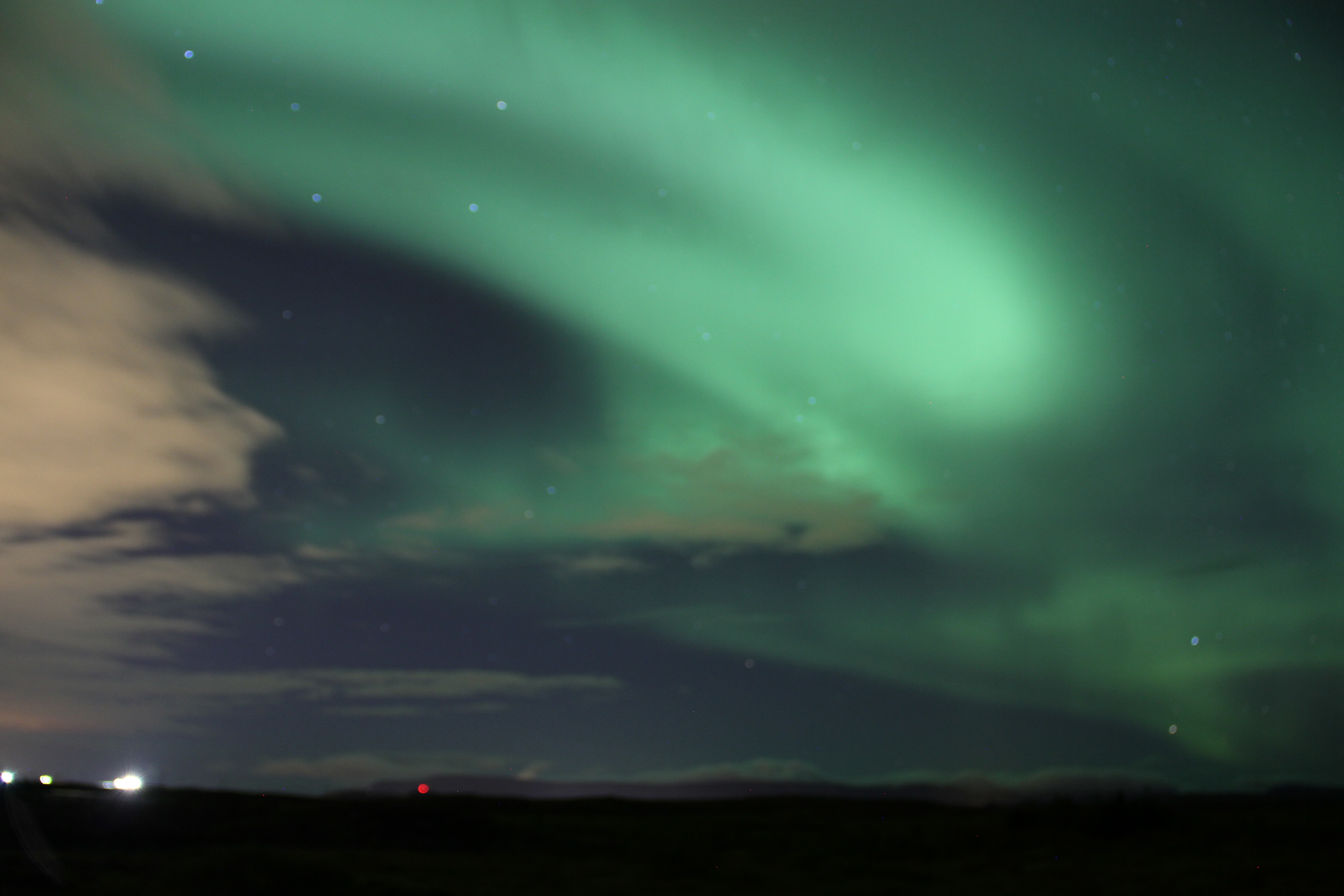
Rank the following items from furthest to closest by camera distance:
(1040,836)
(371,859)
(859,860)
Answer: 1. (1040,836)
2. (859,860)
3. (371,859)

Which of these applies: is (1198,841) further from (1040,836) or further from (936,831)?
(936,831)

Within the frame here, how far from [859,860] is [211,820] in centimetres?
2402

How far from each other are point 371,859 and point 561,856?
6.79 metres

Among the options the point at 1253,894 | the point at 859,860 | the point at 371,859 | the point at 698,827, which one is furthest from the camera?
the point at 698,827

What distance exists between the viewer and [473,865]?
29.6m

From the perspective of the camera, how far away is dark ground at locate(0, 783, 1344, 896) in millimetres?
24484

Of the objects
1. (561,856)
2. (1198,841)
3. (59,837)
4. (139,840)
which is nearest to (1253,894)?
(1198,841)

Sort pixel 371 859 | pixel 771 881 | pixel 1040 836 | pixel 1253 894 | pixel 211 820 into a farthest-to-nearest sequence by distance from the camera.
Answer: pixel 1040 836
pixel 211 820
pixel 371 859
pixel 771 881
pixel 1253 894

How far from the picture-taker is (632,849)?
34.4 metres

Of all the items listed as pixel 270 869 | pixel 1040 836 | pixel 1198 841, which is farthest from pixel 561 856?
pixel 1198 841

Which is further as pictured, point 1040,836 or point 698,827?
point 698,827

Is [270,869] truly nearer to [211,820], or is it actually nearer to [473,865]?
[473,865]

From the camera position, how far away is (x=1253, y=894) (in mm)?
22859

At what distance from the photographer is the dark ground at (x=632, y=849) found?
24.5 meters
